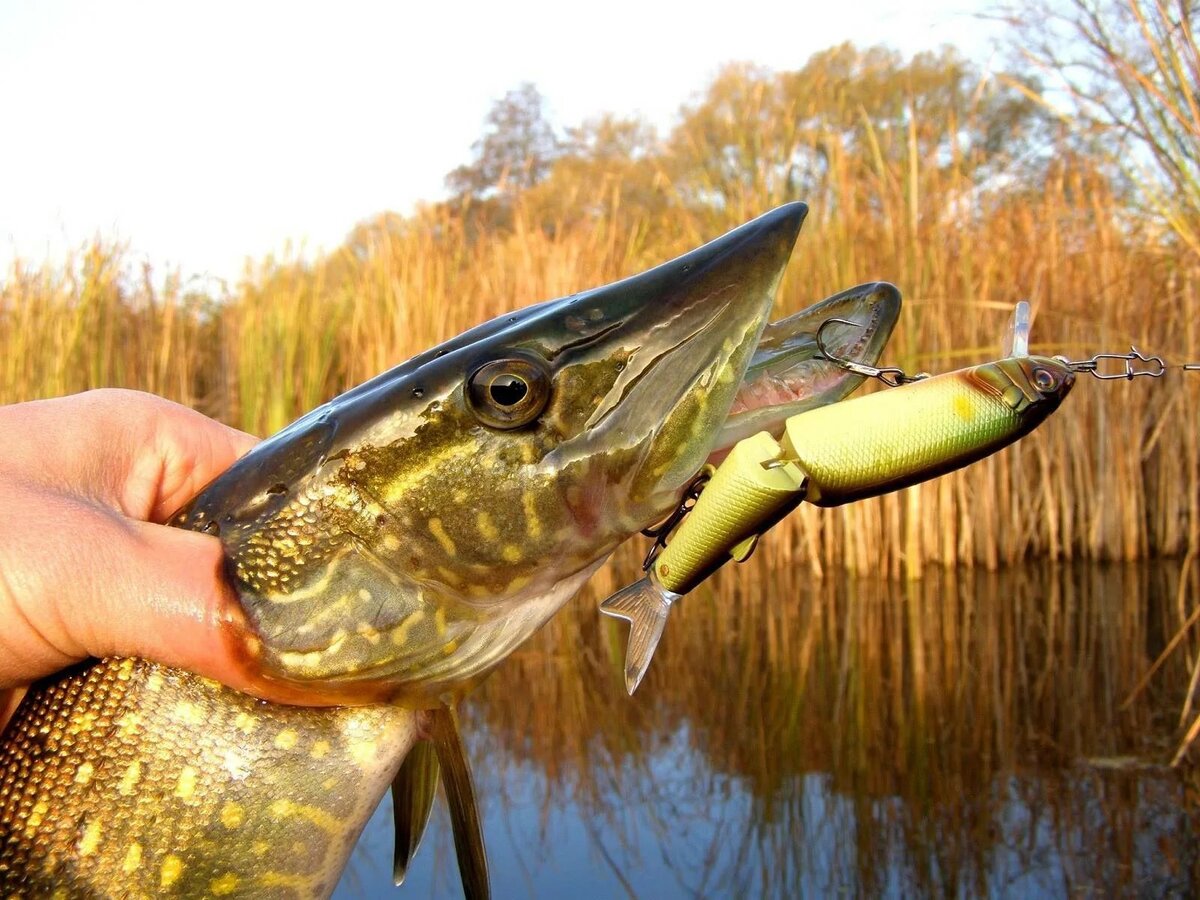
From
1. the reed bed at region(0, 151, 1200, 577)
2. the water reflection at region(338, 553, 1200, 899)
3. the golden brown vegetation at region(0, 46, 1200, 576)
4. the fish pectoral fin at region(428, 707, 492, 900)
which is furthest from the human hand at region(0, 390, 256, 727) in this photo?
the golden brown vegetation at region(0, 46, 1200, 576)

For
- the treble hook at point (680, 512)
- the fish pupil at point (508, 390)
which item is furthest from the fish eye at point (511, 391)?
the treble hook at point (680, 512)

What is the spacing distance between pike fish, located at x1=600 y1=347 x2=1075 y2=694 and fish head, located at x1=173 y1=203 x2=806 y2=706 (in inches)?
2.3

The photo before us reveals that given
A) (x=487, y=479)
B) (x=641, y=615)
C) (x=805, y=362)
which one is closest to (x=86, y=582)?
(x=487, y=479)

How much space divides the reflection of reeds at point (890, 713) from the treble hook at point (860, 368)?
145 centimetres

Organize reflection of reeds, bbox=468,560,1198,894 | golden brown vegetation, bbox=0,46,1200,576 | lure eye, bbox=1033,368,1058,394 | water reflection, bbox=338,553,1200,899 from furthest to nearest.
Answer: golden brown vegetation, bbox=0,46,1200,576
reflection of reeds, bbox=468,560,1198,894
water reflection, bbox=338,553,1200,899
lure eye, bbox=1033,368,1058,394

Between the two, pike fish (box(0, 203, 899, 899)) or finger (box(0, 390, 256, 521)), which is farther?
finger (box(0, 390, 256, 521))

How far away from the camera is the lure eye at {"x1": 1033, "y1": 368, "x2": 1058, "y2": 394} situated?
1.00 m

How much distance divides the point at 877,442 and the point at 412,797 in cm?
75

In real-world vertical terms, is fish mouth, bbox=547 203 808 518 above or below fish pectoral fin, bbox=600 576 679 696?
above

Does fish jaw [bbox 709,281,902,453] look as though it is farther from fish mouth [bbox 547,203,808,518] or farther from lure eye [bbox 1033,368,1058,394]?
lure eye [bbox 1033,368,1058,394]

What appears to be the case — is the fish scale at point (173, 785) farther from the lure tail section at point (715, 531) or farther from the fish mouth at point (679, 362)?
the fish mouth at point (679, 362)

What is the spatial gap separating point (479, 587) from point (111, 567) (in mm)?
430

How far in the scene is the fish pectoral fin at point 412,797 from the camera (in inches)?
49.3

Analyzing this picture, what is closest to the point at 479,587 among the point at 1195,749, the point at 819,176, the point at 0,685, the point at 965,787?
the point at 0,685
